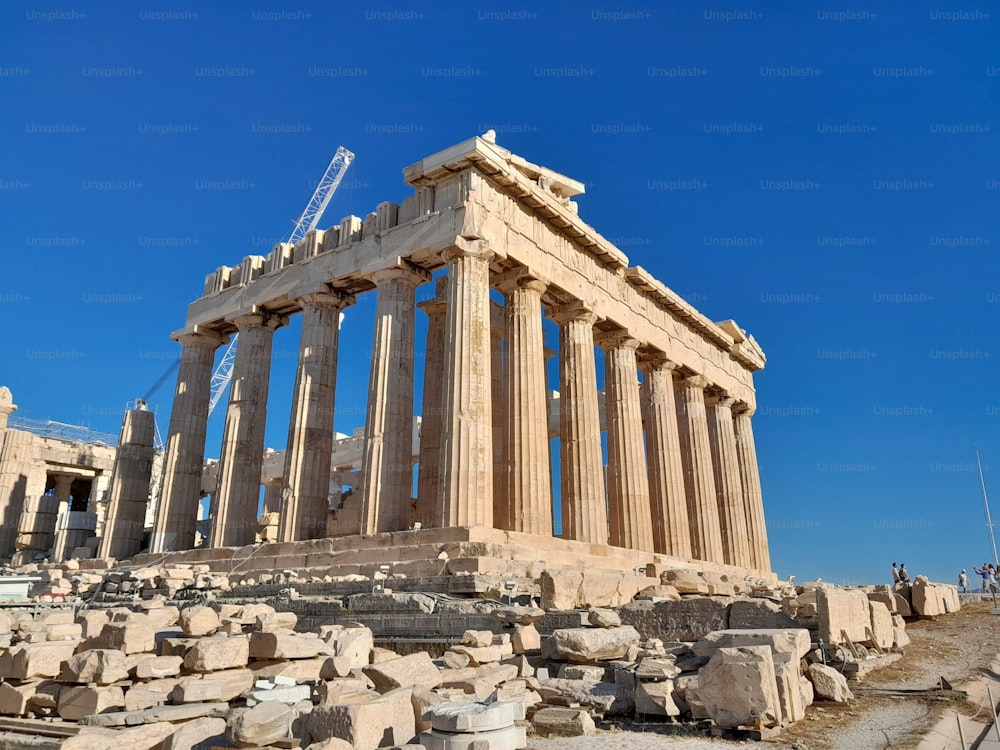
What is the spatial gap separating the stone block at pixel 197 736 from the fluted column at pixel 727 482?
28364 millimetres

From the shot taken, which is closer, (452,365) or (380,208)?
(452,365)

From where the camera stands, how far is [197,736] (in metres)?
6.54

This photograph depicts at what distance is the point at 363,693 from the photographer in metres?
7.38

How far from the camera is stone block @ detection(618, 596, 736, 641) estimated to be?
33.9ft

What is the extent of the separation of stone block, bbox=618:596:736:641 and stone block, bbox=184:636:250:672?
5.52 m

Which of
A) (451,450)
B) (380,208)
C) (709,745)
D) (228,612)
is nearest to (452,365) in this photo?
(451,450)

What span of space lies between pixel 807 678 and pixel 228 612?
8806mm

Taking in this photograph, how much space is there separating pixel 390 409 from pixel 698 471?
49.9 feet

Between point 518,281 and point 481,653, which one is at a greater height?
point 518,281

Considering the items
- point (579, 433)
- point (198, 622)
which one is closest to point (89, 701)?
point (198, 622)

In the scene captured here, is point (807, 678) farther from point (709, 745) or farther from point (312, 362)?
point (312, 362)

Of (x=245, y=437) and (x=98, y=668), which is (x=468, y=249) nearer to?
(x=245, y=437)

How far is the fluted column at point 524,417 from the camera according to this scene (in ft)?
66.8

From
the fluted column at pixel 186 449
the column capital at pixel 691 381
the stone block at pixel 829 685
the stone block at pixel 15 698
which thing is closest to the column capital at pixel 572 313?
the column capital at pixel 691 381
